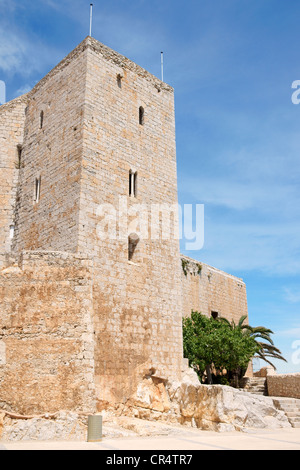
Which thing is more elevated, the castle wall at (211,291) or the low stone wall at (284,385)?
the castle wall at (211,291)

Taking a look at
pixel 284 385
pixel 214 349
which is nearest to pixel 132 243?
pixel 214 349

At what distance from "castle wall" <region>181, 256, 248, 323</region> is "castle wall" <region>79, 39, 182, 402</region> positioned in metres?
5.51

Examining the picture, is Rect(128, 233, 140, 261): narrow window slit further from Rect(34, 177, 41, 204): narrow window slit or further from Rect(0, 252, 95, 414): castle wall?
Rect(34, 177, 41, 204): narrow window slit

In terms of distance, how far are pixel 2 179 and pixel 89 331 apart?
7580 mm

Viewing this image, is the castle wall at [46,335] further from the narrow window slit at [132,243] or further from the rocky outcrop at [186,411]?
the narrow window slit at [132,243]

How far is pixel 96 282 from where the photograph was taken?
1135 cm

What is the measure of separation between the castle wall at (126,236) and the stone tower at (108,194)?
0.03 meters

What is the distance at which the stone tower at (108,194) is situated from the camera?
11516 millimetres

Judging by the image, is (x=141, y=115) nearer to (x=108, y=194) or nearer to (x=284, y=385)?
(x=108, y=194)

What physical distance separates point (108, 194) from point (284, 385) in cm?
940

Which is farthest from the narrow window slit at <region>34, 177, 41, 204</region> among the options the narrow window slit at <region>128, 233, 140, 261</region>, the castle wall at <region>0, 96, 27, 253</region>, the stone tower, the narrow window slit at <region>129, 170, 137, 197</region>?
the narrow window slit at <region>128, 233, 140, 261</region>

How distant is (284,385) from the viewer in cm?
1548

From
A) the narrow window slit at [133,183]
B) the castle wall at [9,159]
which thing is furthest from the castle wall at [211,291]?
the castle wall at [9,159]
